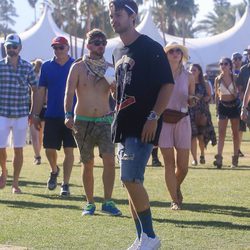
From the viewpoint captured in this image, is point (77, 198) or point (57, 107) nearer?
point (77, 198)

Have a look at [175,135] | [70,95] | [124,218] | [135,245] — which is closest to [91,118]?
[70,95]

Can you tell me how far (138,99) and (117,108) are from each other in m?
0.25

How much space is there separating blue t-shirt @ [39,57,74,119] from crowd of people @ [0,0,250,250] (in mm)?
13

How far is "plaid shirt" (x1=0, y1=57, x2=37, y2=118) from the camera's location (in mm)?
11555

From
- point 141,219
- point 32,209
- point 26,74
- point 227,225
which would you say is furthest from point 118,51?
point 26,74

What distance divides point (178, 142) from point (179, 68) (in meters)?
0.83

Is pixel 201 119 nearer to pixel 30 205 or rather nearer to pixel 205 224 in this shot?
pixel 30 205

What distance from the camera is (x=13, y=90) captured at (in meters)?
11.6

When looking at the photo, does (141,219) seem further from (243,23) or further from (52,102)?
(243,23)

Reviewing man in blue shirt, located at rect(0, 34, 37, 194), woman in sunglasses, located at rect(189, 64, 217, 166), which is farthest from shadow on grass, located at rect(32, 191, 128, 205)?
woman in sunglasses, located at rect(189, 64, 217, 166)

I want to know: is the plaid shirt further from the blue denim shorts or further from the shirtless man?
the blue denim shorts

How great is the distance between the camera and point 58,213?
10.1 meters

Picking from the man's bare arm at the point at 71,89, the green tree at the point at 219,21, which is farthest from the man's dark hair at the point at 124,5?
the green tree at the point at 219,21

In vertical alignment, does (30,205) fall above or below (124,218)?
below
